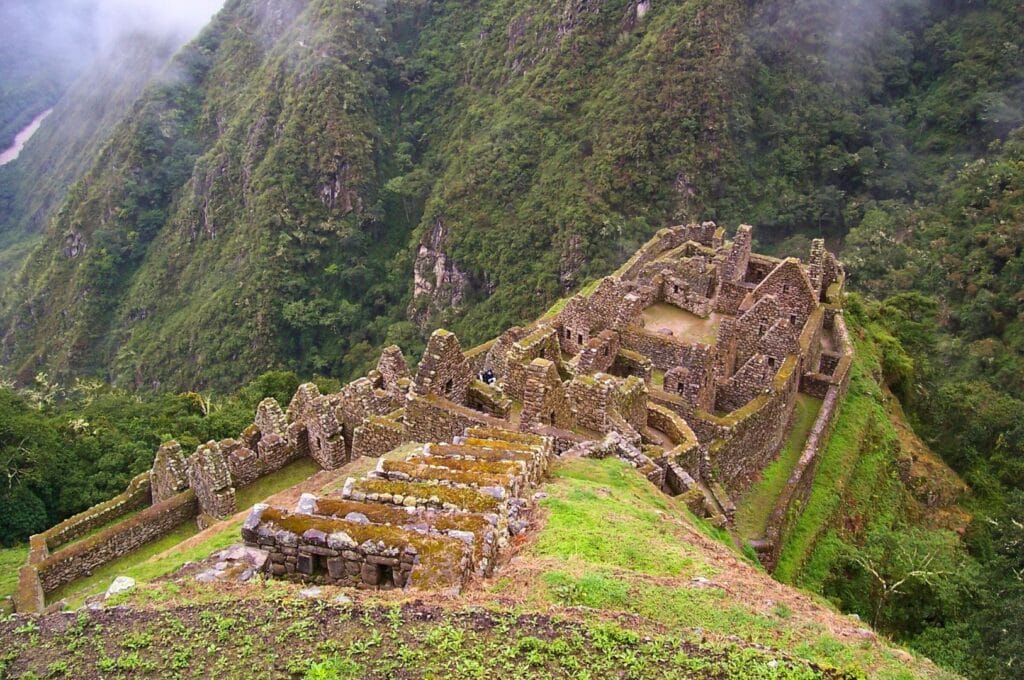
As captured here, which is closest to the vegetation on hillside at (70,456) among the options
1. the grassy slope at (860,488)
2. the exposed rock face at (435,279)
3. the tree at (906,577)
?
the grassy slope at (860,488)

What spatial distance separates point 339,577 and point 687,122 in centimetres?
7974

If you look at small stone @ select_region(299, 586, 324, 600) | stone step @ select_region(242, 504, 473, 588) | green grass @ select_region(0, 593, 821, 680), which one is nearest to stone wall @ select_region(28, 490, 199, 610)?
stone step @ select_region(242, 504, 473, 588)

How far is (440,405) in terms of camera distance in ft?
42.9

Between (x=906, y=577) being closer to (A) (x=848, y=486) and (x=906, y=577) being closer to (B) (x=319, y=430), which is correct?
(A) (x=848, y=486)

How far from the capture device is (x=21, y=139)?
176 m

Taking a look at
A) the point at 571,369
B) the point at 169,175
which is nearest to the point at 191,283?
the point at 169,175

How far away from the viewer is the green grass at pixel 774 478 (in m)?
15.9

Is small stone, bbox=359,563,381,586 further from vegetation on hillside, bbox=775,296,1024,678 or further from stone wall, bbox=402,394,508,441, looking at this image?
vegetation on hillside, bbox=775,296,1024,678

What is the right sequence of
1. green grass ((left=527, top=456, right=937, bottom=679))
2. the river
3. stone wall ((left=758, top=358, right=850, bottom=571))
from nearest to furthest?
green grass ((left=527, top=456, right=937, bottom=679)) < stone wall ((left=758, top=358, right=850, bottom=571)) < the river

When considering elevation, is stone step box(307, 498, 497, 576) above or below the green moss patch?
below

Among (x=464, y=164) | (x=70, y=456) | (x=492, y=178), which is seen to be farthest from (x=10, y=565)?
(x=464, y=164)

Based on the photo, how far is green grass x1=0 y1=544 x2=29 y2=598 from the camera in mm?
14290

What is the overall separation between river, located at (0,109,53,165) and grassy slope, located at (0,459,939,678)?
7661 inches

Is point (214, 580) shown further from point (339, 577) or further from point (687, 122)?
point (687, 122)
